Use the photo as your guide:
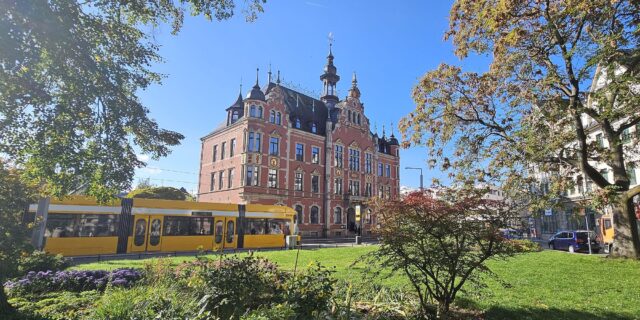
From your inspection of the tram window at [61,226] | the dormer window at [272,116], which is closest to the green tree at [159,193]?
the dormer window at [272,116]

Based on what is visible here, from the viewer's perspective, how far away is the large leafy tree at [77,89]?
649 cm

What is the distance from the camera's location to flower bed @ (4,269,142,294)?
27.5 feet

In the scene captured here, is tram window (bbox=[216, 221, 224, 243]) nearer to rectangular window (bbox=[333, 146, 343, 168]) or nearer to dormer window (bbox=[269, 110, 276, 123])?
dormer window (bbox=[269, 110, 276, 123])

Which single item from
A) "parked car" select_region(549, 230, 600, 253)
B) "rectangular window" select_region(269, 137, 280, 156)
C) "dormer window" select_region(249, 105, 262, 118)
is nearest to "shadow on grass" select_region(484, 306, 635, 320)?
"parked car" select_region(549, 230, 600, 253)

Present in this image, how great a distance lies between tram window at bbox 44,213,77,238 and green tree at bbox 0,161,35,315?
7.17m

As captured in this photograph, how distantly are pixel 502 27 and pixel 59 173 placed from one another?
561 inches

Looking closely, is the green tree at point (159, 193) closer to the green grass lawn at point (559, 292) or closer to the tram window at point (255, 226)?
the tram window at point (255, 226)

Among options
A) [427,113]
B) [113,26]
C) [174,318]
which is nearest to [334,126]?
[427,113]

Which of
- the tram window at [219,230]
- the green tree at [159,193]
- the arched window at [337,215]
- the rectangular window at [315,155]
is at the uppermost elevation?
the rectangular window at [315,155]

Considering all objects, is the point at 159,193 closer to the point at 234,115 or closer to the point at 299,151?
the point at 234,115

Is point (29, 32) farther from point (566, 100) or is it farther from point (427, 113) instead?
point (566, 100)

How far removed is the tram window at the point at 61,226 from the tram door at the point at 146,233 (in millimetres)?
3129

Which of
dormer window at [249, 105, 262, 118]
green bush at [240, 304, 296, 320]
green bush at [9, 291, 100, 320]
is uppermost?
dormer window at [249, 105, 262, 118]

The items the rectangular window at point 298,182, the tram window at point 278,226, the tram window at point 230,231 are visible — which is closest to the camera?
the tram window at point 230,231
